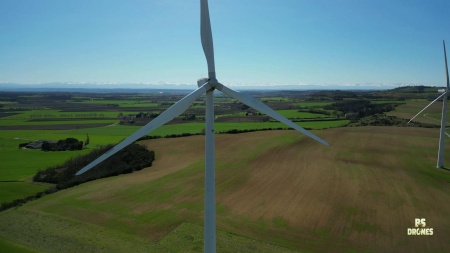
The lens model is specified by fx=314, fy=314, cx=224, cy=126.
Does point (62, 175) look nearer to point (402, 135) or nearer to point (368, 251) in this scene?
point (368, 251)

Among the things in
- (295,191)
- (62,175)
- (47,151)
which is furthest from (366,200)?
(47,151)

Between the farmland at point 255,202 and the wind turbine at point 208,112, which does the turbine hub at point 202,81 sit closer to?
the wind turbine at point 208,112

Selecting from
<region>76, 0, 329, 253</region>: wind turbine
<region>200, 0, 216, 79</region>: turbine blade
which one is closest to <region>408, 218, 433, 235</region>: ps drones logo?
<region>76, 0, 329, 253</region>: wind turbine

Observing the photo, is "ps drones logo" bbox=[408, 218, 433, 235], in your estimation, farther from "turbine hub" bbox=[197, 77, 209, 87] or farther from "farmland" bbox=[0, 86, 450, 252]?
"turbine hub" bbox=[197, 77, 209, 87]

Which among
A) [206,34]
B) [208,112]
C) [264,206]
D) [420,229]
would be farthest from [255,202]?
[206,34]

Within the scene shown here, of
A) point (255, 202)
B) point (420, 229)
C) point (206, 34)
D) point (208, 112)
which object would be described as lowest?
point (420, 229)

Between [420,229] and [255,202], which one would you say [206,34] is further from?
[420,229]

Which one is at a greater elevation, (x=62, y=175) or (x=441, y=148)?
(x=441, y=148)
